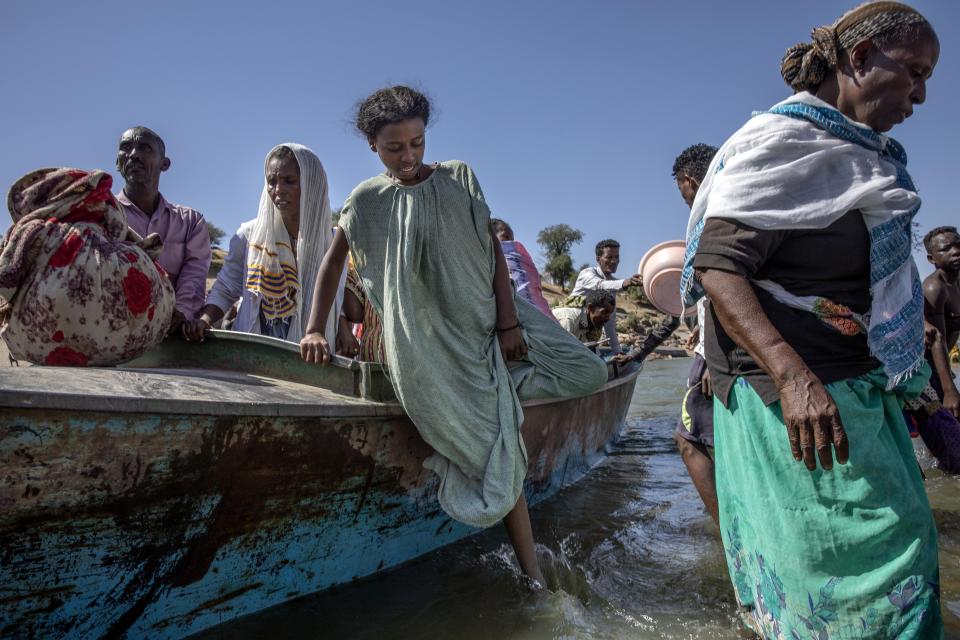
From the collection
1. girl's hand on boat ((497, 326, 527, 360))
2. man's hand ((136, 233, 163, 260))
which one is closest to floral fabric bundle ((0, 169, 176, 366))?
man's hand ((136, 233, 163, 260))

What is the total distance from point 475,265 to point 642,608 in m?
1.61

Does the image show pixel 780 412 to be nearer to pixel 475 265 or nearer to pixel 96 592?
pixel 475 265

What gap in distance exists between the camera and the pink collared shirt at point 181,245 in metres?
3.65

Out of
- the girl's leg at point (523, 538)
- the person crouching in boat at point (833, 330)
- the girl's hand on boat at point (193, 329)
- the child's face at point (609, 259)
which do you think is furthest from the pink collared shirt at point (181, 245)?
the child's face at point (609, 259)

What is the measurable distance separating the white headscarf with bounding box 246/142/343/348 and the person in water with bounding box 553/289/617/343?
3.37m

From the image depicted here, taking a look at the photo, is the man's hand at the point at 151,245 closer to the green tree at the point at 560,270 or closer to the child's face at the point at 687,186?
Answer: the child's face at the point at 687,186

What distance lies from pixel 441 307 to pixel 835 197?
4.76 ft

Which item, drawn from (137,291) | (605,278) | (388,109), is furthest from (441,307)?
(605,278)

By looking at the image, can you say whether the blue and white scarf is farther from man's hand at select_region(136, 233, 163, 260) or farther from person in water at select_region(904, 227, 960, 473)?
man's hand at select_region(136, 233, 163, 260)

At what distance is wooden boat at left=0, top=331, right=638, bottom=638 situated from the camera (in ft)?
5.84

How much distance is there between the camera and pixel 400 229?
2.50 metres

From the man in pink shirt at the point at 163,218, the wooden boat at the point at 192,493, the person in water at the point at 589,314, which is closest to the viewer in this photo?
the wooden boat at the point at 192,493

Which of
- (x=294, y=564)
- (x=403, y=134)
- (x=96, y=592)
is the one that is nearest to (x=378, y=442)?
(x=294, y=564)

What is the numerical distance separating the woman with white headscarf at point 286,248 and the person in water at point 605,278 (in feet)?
12.2
